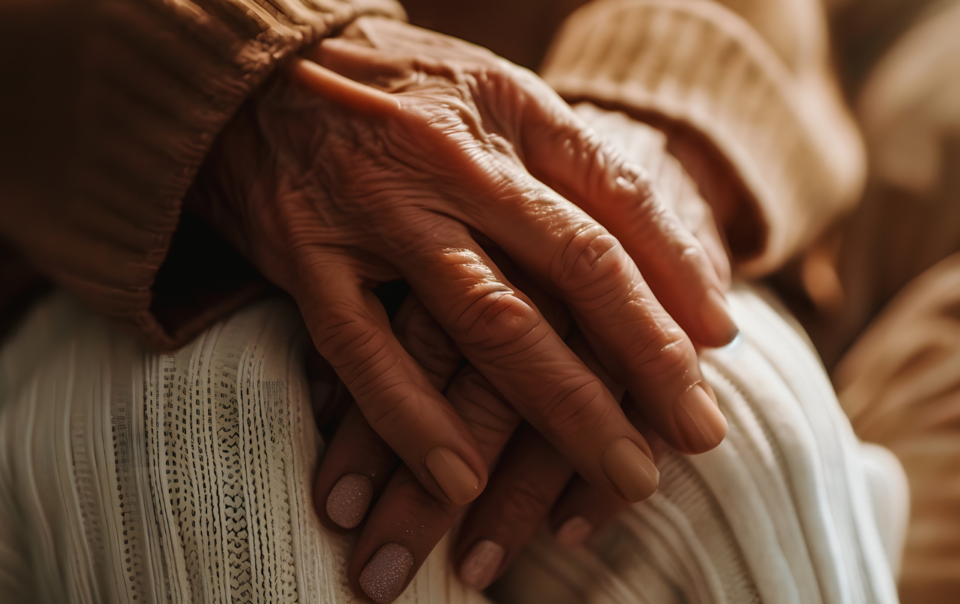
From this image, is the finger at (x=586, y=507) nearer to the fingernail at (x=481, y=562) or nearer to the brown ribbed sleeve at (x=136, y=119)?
the fingernail at (x=481, y=562)

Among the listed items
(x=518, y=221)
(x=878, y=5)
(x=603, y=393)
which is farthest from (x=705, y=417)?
(x=878, y=5)

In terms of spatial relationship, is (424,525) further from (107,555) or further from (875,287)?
(875,287)

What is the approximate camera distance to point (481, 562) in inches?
18.9

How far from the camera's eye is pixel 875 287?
91 centimetres

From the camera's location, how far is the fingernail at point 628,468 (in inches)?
17.0

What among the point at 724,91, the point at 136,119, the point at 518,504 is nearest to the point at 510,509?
the point at 518,504

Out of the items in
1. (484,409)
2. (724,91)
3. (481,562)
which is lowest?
(481,562)

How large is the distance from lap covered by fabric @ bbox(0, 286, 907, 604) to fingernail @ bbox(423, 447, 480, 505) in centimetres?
8

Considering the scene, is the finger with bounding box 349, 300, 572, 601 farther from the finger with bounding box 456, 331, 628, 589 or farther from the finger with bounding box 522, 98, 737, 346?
the finger with bounding box 522, 98, 737, 346

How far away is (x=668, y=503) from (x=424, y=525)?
0.20 meters

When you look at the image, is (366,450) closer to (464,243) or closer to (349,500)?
(349,500)

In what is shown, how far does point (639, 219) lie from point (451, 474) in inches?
10.0

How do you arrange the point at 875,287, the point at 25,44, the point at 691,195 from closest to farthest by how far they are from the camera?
the point at 25,44, the point at 691,195, the point at 875,287

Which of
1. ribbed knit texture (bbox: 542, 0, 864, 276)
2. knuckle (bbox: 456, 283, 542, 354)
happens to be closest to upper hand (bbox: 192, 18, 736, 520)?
knuckle (bbox: 456, 283, 542, 354)
